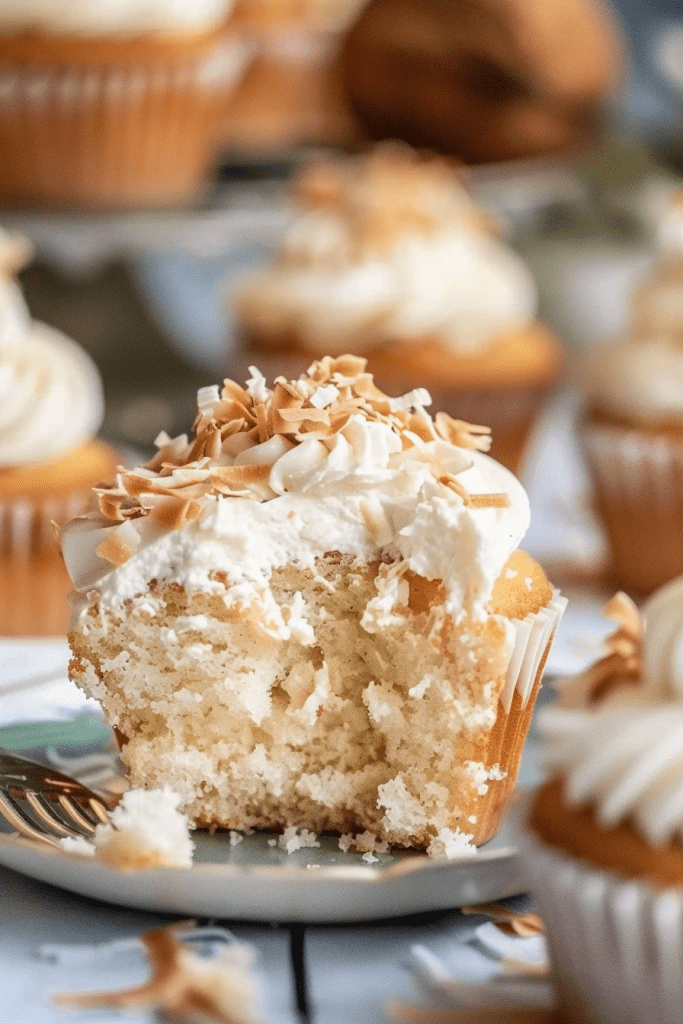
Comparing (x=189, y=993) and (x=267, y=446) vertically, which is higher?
(x=267, y=446)

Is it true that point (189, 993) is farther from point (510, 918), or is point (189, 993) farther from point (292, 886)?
point (510, 918)

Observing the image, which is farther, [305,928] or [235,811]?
[235,811]

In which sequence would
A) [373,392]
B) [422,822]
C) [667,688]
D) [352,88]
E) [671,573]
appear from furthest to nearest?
[352,88]
[671,573]
[373,392]
[422,822]
[667,688]

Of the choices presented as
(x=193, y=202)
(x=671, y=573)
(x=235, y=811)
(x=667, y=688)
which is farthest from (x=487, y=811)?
(x=193, y=202)

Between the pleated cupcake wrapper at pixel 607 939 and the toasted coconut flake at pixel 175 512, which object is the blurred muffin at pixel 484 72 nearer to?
the toasted coconut flake at pixel 175 512

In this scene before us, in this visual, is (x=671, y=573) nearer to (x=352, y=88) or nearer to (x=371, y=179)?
(x=371, y=179)

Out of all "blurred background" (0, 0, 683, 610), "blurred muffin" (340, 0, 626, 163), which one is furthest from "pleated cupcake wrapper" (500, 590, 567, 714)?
"blurred muffin" (340, 0, 626, 163)

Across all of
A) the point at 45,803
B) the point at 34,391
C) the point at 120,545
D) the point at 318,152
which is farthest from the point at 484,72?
the point at 45,803
